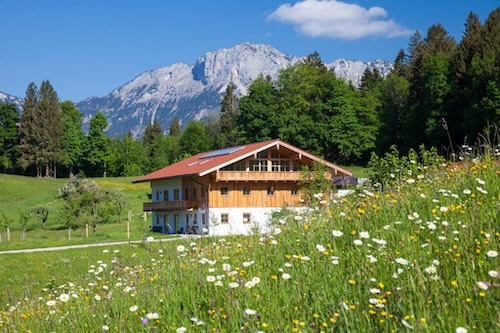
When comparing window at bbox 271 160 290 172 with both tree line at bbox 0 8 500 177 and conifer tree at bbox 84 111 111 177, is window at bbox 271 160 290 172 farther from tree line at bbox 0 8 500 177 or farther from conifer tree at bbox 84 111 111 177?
conifer tree at bbox 84 111 111 177

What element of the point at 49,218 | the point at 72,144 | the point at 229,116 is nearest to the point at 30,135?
the point at 72,144

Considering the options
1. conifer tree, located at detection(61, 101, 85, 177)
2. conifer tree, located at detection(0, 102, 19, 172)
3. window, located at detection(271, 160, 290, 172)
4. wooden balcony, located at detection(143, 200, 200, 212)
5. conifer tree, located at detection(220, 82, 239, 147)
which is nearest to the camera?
wooden balcony, located at detection(143, 200, 200, 212)

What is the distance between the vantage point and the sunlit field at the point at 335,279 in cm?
463

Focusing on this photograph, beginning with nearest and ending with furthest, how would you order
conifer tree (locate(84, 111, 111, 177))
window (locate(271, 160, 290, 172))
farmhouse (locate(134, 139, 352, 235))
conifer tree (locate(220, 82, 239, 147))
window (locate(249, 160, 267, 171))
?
farmhouse (locate(134, 139, 352, 235))
window (locate(249, 160, 267, 171))
window (locate(271, 160, 290, 172))
conifer tree (locate(84, 111, 111, 177))
conifer tree (locate(220, 82, 239, 147))

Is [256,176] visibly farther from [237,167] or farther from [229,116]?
[229,116]

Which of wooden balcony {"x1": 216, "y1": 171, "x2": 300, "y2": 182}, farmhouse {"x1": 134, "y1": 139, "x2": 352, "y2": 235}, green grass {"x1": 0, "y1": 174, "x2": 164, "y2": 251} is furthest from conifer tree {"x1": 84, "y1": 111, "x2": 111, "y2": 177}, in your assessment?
wooden balcony {"x1": 216, "y1": 171, "x2": 300, "y2": 182}

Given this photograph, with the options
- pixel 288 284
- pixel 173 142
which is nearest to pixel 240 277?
pixel 288 284

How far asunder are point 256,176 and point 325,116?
39.5 meters

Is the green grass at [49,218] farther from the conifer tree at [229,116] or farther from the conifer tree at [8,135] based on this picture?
the conifer tree at [229,116]

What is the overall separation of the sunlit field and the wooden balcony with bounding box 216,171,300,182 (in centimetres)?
3266

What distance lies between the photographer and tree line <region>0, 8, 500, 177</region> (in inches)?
2365

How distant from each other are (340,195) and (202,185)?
33.4 m

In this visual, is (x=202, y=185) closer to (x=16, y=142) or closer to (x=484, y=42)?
(x=484, y=42)

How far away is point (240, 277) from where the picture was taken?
612 cm
